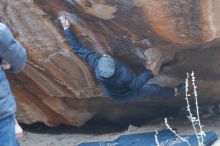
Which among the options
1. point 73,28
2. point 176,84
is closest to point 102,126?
point 176,84

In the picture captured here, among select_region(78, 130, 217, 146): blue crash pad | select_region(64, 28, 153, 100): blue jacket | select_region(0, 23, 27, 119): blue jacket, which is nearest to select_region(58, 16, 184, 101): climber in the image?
select_region(64, 28, 153, 100): blue jacket

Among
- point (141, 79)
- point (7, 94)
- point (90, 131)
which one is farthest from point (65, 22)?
Answer: point (90, 131)

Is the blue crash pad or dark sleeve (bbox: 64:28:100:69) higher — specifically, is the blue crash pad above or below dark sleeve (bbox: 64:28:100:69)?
below

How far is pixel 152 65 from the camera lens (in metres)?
4.71

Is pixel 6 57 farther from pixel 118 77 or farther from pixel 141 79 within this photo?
pixel 141 79

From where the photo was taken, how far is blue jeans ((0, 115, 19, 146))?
9.99ft

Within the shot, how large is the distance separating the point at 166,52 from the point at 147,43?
357 mm

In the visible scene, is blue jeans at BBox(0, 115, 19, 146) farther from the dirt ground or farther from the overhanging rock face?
the dirt ground

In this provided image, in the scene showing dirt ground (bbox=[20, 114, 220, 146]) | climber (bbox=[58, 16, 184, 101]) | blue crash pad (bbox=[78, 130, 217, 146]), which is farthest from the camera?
dirt ground (bbox=[20, 114, 220, 146])

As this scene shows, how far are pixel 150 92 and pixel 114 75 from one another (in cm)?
55

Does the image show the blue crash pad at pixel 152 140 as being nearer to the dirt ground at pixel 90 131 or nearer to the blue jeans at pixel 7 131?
the dirt ground at pixel 90 131

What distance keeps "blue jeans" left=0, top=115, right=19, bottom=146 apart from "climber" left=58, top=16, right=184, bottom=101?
4.75 ft

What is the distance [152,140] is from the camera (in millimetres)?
A: 4965

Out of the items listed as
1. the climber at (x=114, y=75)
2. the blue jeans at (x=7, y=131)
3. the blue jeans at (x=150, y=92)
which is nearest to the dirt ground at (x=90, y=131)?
the blue jeans at (x=150, y=92)
